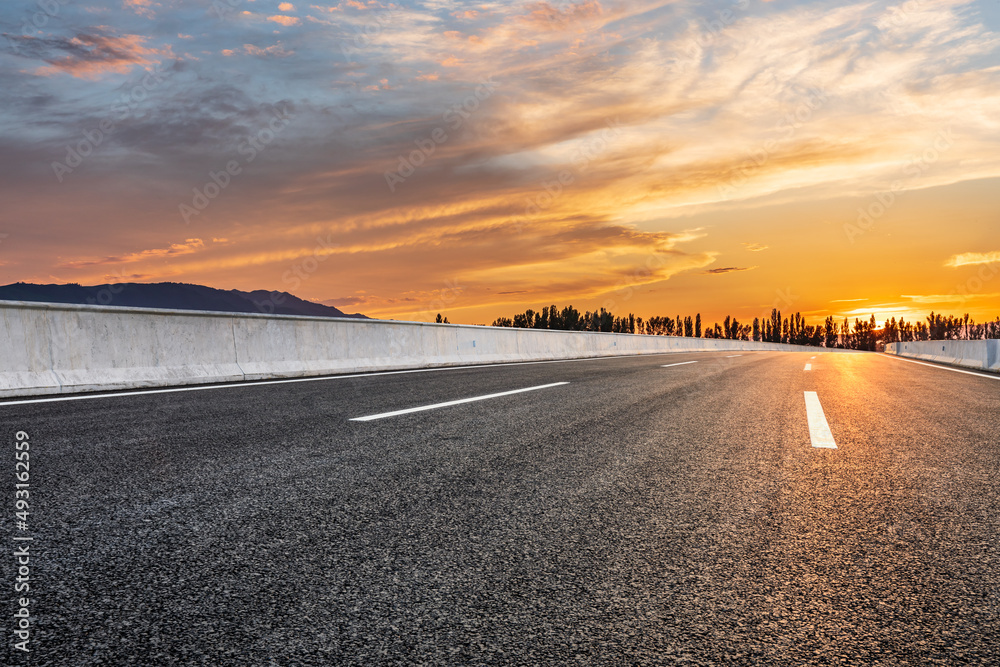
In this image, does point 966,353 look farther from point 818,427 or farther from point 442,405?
point 442,405

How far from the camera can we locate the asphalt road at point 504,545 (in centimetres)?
184

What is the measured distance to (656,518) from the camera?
2.98m

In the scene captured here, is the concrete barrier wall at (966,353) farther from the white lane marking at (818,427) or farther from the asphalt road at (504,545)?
the asphalt road at (504,545)

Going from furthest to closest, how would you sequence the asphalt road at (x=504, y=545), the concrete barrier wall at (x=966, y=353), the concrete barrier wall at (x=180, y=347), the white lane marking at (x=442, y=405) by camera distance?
1. the concrete barrier wall at (x=966, y=353)
2. the concrete barrier wall at (x=180, y=347)
3. the white lane marking at (x=442, y=405)
4. the asphalt road at (x=504, y=545)

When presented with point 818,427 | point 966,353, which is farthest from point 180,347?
point 966,353

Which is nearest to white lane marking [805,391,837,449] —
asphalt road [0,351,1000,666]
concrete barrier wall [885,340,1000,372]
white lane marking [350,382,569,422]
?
asphalt road [0,351,1000,666]

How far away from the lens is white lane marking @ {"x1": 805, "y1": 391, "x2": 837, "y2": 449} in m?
4.95

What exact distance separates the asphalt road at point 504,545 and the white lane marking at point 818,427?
3.7 inches

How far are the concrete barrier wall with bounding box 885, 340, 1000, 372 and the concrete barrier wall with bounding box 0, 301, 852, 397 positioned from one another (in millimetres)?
13849

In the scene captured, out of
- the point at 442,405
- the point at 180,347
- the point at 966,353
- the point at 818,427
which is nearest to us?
the point at 818,427

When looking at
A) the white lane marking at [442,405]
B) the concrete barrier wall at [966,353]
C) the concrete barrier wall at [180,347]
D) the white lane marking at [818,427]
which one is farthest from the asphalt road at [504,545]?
the concrete barrier wall at [966,353]

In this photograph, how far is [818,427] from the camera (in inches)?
225

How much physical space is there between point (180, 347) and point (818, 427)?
8705mm

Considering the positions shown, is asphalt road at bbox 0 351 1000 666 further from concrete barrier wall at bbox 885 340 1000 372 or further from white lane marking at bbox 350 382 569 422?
concrete barrier wall at bbox 885 340 1000 372
